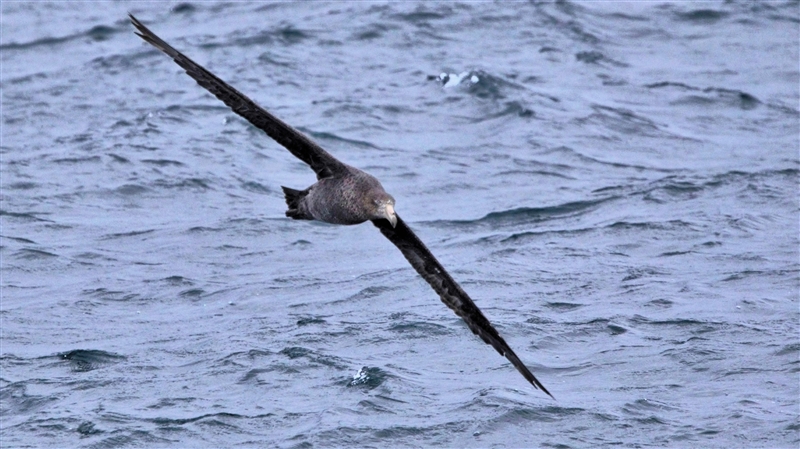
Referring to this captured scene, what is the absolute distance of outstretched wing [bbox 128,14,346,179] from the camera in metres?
9.20

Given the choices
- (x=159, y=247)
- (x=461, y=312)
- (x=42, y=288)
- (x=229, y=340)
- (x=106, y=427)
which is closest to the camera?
(x=461, y=312)

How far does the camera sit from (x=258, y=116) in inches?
369

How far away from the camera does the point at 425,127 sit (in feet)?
60.0

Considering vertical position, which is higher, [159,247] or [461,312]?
[461,312]

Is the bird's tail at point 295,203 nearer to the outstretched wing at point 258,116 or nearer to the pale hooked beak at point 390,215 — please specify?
the outstretched wing at point 258,116

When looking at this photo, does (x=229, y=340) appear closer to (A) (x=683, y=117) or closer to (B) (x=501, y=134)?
(B) (x=501, y=134)

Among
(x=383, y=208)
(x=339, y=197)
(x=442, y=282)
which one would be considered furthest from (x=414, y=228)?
(x=383, y=208)

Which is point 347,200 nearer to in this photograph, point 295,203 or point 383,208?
point 383,208

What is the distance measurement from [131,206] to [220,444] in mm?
5863

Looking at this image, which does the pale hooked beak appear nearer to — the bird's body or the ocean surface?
the bird's body

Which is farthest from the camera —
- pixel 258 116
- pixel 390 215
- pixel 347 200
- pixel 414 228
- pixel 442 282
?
pixel 414 228

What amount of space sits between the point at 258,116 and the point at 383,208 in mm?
1210

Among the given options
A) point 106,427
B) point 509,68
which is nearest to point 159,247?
point 106,427

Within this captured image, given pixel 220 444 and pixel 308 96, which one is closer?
pixel 220 444
